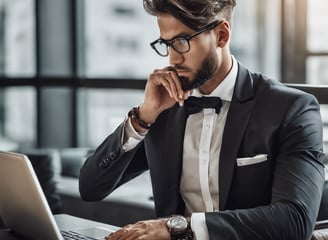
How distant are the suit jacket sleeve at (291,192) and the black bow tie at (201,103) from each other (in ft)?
0.81

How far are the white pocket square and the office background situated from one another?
3031 mm

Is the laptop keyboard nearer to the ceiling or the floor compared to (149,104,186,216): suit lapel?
nearer to the floor

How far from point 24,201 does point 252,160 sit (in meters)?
0.68

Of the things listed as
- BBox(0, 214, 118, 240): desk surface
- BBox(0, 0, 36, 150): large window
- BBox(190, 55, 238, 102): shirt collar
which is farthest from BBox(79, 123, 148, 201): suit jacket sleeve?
BBox(0, 0, 36, 150): large window

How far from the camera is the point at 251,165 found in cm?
229

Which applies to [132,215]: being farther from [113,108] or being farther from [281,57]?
[113,108]

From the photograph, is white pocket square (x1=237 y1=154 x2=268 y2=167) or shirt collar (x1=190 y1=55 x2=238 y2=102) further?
shirt collar (x1=190 y1=55 x2=238 y2=102)

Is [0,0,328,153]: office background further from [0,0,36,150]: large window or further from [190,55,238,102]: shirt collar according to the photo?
[190,55,238,102]: shirt collar

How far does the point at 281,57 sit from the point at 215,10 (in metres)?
2.32

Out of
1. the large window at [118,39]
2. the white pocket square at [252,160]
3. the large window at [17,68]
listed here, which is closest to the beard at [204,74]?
the white pocket square at [252,160]

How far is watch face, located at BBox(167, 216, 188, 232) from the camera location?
2.02m

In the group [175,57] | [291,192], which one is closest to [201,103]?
[175,57]

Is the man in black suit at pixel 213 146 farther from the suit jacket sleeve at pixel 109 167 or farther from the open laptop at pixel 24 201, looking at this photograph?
the open laptop at pixel 24 201

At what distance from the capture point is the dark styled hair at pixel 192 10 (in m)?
2.30
